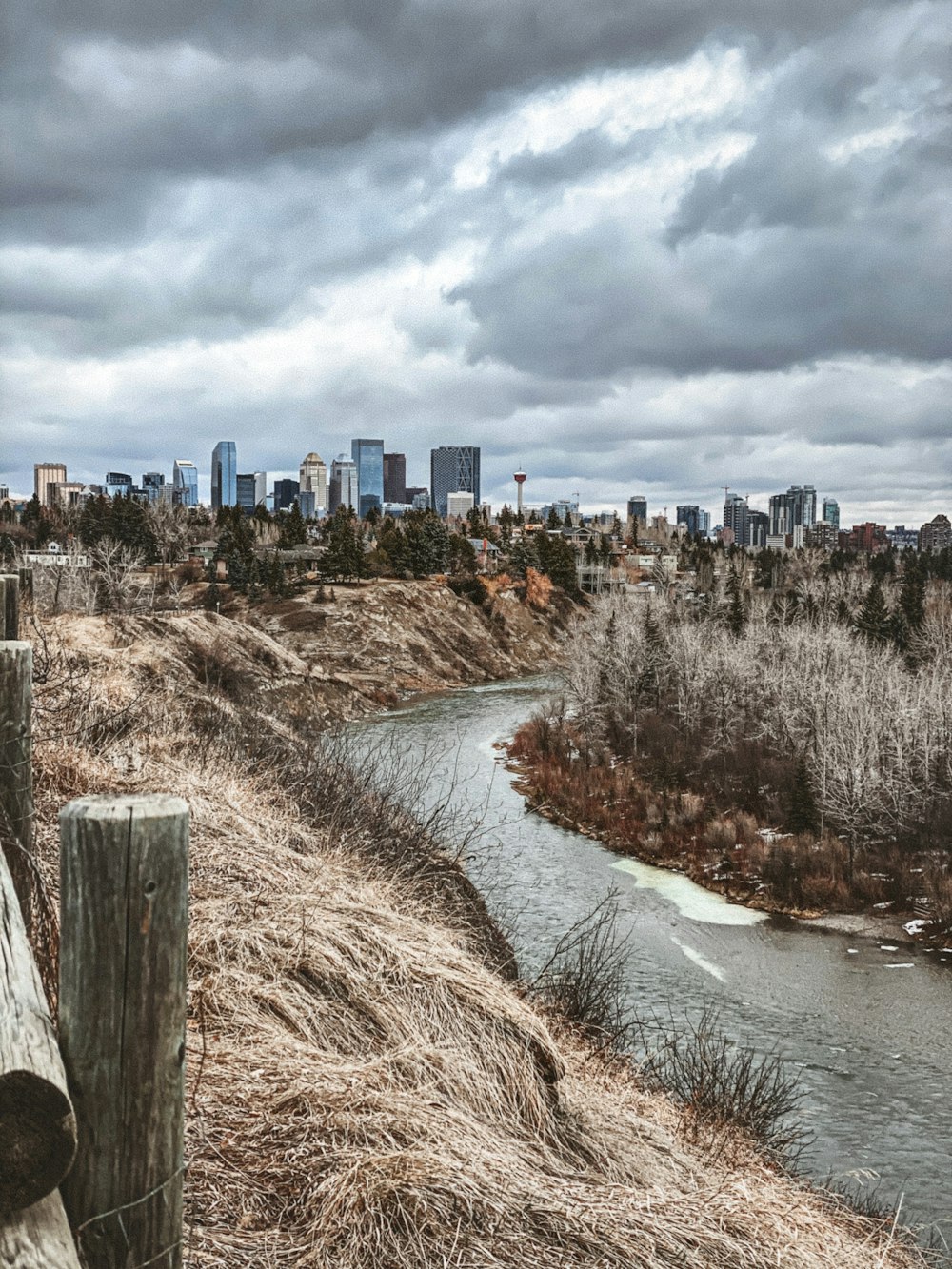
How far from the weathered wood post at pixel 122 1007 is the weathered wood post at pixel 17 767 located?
58.5 inches

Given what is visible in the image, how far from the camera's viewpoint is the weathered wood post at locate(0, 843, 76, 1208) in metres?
2.07

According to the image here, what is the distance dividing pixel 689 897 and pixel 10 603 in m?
24.7

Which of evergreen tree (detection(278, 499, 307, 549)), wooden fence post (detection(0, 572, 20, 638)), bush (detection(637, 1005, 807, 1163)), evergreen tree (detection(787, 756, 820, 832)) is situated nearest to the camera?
wooden fence post (detection(0, 572, 20, 638))

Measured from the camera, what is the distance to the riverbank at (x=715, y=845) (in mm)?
27062

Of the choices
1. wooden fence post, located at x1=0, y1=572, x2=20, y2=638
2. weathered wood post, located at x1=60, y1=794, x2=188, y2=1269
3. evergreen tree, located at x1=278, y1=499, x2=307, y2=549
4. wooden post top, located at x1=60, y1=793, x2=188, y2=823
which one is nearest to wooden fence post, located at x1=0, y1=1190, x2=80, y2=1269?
weathered wood post, located at x1=60, y1=794, x2=188, y2=1269

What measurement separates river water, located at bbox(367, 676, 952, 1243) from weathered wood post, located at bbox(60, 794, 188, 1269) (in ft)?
39.1

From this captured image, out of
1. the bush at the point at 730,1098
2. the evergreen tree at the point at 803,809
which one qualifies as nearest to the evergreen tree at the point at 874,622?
the evergreen tree at the point at 803,809

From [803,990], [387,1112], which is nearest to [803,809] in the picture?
[803,990]

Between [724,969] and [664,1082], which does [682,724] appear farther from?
[664,1082]

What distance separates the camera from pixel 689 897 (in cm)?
2808

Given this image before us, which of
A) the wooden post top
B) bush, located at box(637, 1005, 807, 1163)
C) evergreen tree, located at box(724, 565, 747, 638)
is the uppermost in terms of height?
the wooden post top

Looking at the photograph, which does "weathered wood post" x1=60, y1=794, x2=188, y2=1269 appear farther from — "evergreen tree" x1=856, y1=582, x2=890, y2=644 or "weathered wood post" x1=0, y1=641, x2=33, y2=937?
"evergreen tree" x1=856, y1=582, x2=890, y2=644

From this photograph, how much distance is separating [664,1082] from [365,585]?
79.8 meters

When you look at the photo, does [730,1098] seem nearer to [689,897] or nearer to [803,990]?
[803,990]
